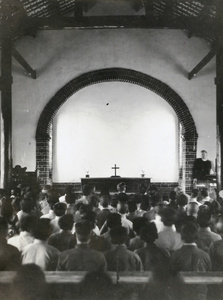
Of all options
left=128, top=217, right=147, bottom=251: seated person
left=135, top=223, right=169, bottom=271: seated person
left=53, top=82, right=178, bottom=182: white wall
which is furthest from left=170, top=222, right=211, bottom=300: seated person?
left=53, top=82, right=178, bottom=182: white wall

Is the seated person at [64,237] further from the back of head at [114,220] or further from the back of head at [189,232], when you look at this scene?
the back of head at [189,232]

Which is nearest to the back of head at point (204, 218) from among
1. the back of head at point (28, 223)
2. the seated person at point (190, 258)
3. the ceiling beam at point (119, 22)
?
the seated person at point (190, 258)

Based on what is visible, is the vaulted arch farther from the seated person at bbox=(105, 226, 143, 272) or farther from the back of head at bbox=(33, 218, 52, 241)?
the seated person at bbox=(105, 226, 143, 272)

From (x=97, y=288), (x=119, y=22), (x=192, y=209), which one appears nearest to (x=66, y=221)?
(x=97, y=288)

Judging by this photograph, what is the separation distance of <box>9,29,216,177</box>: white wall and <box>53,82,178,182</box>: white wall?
1413 mm

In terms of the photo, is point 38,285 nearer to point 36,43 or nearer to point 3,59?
point 3,59

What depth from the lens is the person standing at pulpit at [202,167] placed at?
1356cm

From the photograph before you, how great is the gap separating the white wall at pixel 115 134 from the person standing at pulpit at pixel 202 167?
1.61 metres

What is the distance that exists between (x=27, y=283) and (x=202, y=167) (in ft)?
36.1

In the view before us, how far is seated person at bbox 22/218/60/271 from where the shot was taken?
161 inches

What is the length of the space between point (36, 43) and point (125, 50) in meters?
3.00

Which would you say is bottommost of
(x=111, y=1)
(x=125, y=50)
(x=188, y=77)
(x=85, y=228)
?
(x=85, y=228)

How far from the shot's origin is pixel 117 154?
15.7 metres

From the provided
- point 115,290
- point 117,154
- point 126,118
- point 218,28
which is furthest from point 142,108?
point 115,290
